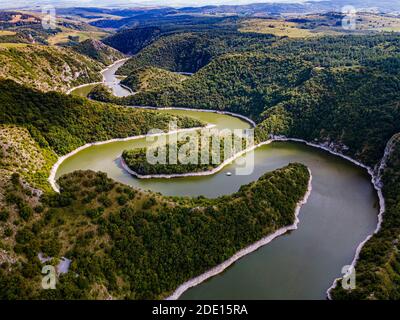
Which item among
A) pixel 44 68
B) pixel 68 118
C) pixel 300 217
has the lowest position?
pixel 300 217

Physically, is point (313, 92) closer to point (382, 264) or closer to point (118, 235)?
point (382, 264)

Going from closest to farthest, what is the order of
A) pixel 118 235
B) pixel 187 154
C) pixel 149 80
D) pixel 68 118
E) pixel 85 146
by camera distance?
pixel 118 235
pixel 187 154
pixel 85 146
pixel 68 118
pixel 149 80

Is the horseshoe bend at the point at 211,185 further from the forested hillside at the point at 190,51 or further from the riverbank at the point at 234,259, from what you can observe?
the forested hillside at the point at 190,51

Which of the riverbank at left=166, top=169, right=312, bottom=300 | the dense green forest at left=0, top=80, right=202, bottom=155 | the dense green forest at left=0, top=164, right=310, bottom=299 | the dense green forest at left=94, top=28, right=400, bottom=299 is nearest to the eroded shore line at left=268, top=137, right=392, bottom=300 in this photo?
the dense green forest at left=94, top=28, right=400, bottom=299

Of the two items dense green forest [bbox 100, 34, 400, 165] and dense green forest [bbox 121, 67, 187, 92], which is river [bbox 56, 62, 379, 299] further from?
dense green forest [bbox 121, 67, 187, 92]

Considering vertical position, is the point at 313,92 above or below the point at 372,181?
above

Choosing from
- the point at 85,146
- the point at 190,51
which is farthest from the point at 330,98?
the point at 190,51

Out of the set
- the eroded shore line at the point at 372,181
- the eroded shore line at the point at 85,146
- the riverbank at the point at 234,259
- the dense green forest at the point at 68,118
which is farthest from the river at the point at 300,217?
the dense green forest at the point at 68,118
